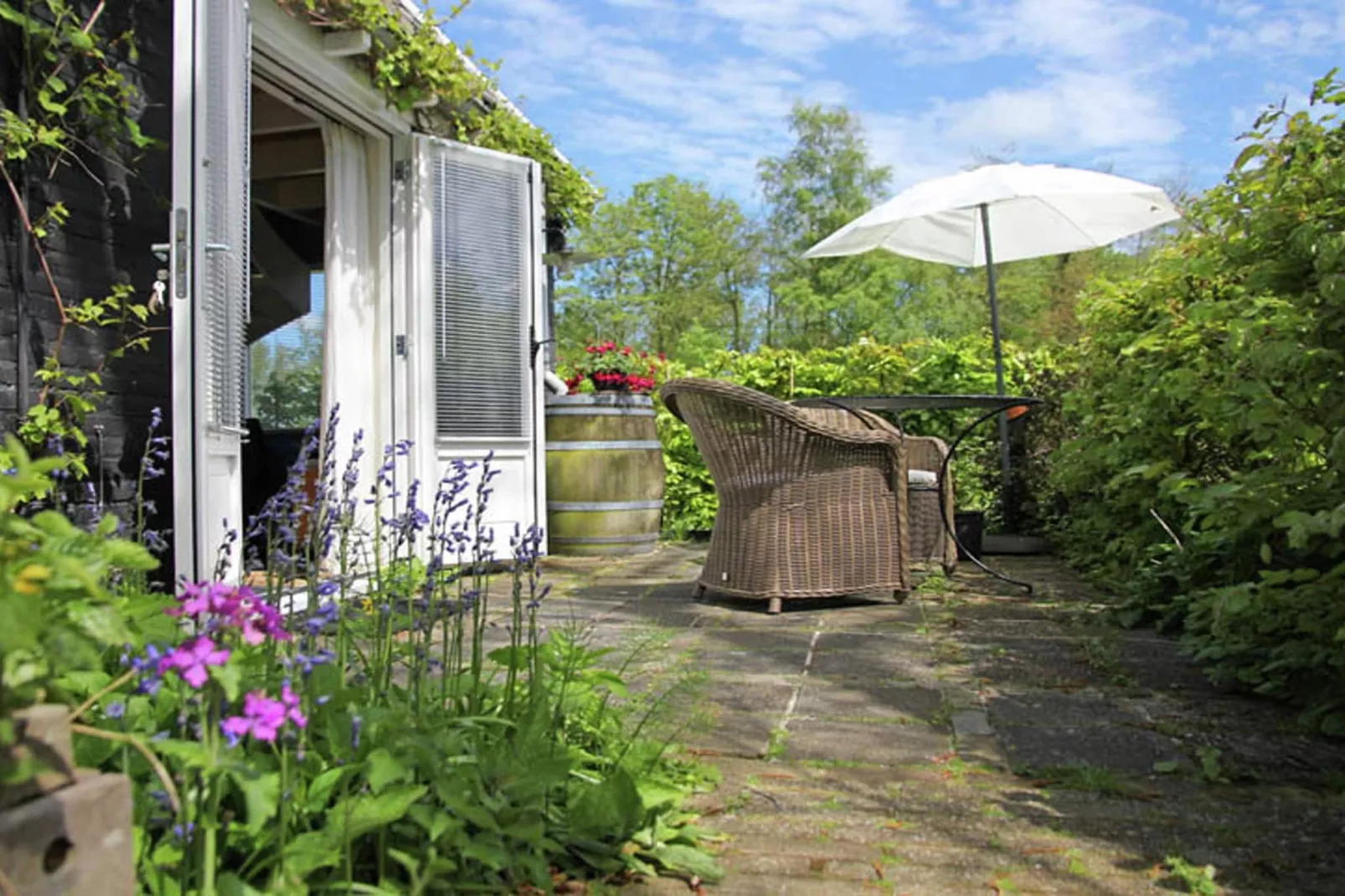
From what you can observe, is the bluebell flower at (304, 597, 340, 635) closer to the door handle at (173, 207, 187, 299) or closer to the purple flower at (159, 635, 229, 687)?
the purple flower at (159, 635, 229, 687)

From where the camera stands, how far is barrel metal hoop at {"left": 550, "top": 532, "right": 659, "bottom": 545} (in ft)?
18.5

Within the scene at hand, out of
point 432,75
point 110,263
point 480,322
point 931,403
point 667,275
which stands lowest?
point 931,403

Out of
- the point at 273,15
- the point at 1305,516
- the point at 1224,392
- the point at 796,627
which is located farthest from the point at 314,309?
the point at 1305,516

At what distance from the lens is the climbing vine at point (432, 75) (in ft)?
13.1

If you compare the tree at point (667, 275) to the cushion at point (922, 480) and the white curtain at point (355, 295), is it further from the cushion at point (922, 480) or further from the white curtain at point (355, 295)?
the white curtain at point (355, 295)

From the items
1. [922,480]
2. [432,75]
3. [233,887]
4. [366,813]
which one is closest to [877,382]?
[922,480]

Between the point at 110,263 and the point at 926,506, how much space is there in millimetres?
3716

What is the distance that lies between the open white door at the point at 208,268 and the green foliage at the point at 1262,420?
2353 mm

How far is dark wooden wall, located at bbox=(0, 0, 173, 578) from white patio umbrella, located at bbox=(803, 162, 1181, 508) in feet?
11.1

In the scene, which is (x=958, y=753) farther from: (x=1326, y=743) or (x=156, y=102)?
(x=156, y=102)

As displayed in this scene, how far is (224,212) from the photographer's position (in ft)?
9.95

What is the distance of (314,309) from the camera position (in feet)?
19.6

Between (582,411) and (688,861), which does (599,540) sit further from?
(688,861)

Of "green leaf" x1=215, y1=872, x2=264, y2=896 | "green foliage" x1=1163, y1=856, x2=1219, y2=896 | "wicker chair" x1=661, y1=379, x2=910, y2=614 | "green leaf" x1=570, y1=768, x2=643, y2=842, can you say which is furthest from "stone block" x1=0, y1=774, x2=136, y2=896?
"wicker chair" x1=661, y1=379, x2=910, y2=614
